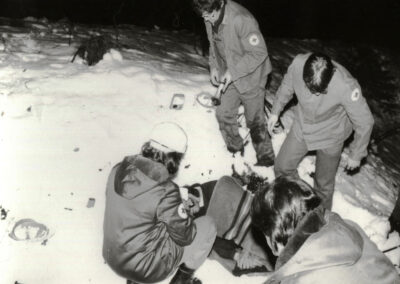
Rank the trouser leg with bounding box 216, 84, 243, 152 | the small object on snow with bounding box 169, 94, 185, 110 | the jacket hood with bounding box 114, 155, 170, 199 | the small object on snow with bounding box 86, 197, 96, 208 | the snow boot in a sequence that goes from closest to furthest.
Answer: the jacket hood with bounding box 114, 155, 170, 199, the small object on snow with bounding box 86, 197, 96, 208, the trouser leg with bounding box 216, 84, 243, 152, the snow boot, the small object on snow with bounding box 169, 94, 185, 110

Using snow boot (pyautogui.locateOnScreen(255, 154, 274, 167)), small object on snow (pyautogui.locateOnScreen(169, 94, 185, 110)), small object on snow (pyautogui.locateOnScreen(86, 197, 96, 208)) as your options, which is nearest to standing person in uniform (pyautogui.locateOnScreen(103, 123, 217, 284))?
small object on snow (pyautogui.locateOnScreen(86, 197, 96, 208))

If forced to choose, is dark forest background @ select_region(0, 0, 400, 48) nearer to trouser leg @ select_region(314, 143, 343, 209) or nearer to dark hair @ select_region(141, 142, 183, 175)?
trouser leg @ select_region(314, 143, 343, 209)

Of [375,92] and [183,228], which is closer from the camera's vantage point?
[183,228]

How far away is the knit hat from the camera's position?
2787 millimetres

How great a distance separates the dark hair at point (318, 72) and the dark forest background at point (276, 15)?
5.71 m

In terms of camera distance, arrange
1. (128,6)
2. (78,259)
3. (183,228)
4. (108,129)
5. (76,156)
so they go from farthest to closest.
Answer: (128,6) < (108,129) < (76,156) < (78,259) < (183,228)

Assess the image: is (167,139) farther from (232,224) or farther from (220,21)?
(220,21)

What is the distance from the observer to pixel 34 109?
432 centimetres

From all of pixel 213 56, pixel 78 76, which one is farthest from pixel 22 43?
pixel 213 56

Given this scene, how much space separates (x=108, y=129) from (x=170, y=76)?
1326 mm

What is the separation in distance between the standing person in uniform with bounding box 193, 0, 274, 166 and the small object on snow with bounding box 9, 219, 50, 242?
6.92 ft

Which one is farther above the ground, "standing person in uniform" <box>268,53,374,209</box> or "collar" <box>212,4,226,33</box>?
"collar" <box>212,4,226,33</box>

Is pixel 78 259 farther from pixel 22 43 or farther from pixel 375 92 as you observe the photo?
pixel 375 92

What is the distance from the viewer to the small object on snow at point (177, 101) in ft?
15.4
